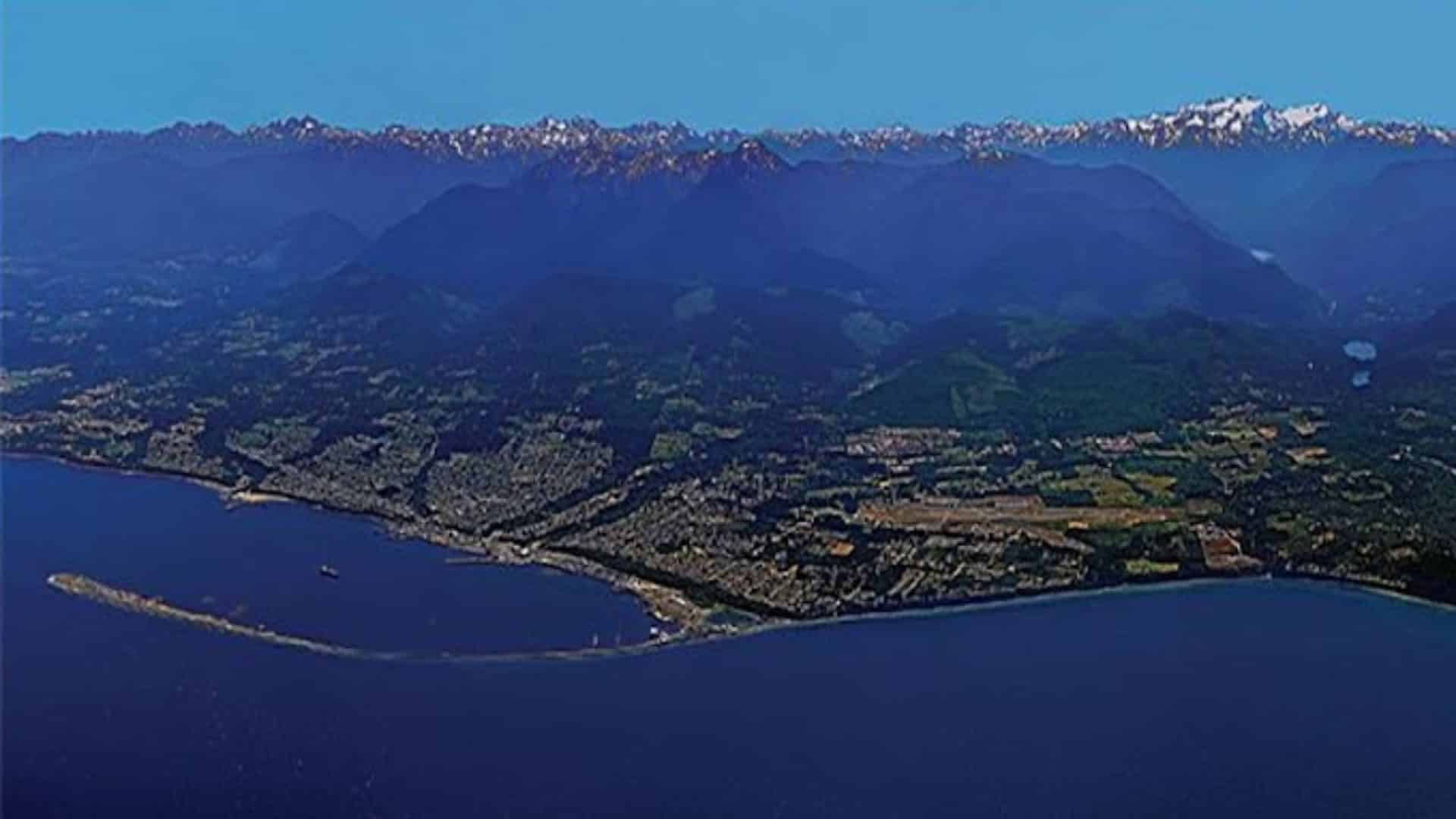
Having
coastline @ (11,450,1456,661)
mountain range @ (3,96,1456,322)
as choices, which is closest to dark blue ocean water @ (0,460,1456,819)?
coastline @ (11,450,1456,661)

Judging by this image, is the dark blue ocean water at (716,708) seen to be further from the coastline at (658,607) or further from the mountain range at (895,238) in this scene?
the mountain range at (895,238)

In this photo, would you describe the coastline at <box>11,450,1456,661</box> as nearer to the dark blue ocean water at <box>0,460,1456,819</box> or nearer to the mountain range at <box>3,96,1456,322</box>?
the dark blue ocean water at <box>0,460,1456,819</box>

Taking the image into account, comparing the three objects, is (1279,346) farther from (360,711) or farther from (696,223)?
(360,711)

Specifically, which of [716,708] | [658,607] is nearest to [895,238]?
[658,607]

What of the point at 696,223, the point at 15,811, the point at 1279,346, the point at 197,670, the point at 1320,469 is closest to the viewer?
the point at 15,811

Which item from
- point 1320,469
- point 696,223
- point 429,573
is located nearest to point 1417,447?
point 1320,469
